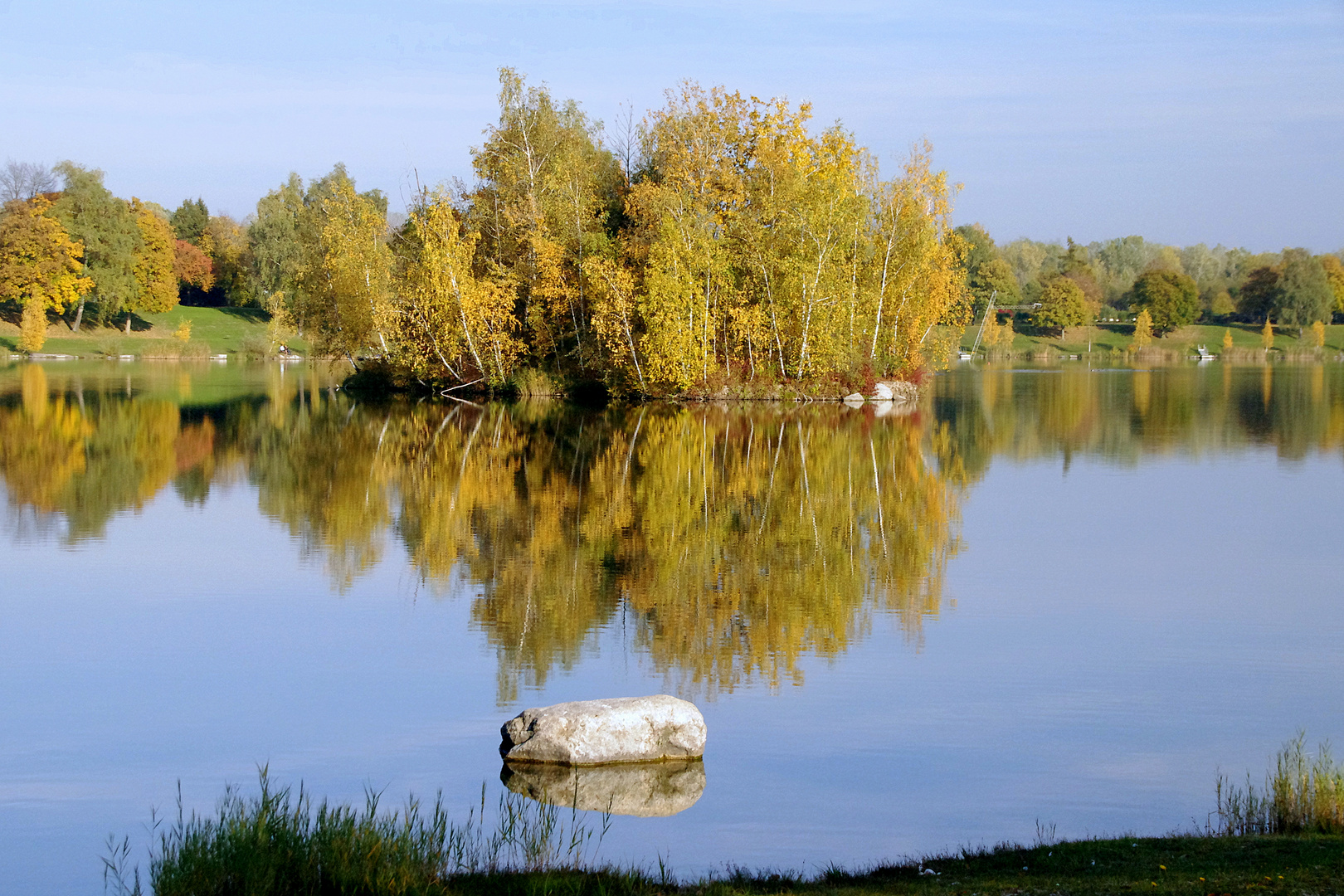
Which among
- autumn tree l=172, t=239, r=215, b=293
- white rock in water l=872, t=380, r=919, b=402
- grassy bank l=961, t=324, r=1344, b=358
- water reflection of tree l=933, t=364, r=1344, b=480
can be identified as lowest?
water reflection of tree l=933, t=364, r=1344, b=480

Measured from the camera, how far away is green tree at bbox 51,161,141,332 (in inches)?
3118

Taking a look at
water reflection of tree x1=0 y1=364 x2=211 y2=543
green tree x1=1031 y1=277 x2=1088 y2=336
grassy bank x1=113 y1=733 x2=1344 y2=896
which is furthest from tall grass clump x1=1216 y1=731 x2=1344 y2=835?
green tree x1=1031 y1=277 x2=1088 y2=336

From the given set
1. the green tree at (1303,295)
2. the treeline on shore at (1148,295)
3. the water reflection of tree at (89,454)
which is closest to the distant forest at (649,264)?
the water reflection of tree at (89,454)

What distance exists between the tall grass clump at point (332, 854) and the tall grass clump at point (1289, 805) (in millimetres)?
3549

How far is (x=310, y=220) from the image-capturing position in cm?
5338

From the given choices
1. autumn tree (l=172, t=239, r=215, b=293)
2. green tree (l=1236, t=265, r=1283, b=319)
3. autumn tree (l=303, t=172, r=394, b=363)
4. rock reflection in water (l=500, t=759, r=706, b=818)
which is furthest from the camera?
green tree (l=1236, t=265, r=1283, b=319)

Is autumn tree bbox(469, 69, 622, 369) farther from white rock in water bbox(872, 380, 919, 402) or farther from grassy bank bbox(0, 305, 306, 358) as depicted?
grassy bank bbox(0, 305, 306, 358)

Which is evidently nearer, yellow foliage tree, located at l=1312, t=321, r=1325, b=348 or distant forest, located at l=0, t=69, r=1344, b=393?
distant forest, located at l=0, t=69, r=1344, b=393

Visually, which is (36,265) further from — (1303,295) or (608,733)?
(1303,295)

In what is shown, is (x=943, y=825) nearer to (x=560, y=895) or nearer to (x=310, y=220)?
(x=560, y=895)

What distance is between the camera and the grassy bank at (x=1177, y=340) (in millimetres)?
102875

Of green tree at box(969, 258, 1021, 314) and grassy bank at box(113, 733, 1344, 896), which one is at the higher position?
green tree at box(969, 258, 1021, 314)

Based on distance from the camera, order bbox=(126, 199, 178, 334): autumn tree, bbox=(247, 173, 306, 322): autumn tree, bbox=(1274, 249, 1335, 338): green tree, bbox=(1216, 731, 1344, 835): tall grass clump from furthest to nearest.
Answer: bbox=(1274, 249, 1335, 338): green tree < bbox=(126, 199, 178, 334): autumn tree < bbox=(247, 173, 306, 322): autumn tree < bbox=(1216, 731, 1344, 835): tall grass clump

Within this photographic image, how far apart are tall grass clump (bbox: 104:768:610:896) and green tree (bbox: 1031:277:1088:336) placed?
10380cm
